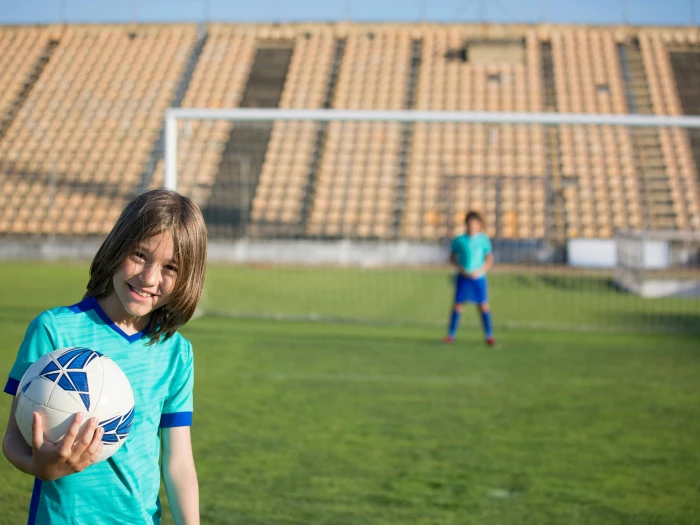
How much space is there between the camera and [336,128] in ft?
87.0

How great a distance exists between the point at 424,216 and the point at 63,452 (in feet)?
67.3

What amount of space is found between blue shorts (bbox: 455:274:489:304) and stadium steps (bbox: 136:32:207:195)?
9678 millimetres

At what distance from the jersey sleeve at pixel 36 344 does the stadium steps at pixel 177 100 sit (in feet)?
55.7

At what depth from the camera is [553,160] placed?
24.0 metres

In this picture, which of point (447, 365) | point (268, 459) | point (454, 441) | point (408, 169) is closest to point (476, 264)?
point (447, 365)

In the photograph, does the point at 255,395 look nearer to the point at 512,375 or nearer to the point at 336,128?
the point at 512,375

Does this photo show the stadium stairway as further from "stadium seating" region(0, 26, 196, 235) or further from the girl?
the girl

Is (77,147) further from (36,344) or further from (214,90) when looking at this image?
(36,344)

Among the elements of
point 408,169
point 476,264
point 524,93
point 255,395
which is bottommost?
point 255,395

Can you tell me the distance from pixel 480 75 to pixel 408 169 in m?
8.44

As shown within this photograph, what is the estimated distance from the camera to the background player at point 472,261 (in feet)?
34.8

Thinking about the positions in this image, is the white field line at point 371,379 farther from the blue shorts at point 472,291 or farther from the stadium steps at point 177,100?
the stadium steps at point 177,100

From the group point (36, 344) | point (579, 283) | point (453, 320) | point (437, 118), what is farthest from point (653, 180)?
point (36, 344)

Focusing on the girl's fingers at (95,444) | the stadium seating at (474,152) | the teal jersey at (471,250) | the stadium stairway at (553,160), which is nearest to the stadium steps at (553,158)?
the stadium stairway at (553,160)
